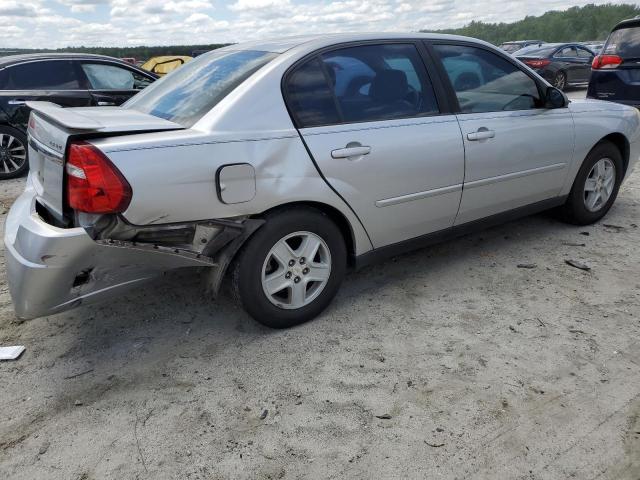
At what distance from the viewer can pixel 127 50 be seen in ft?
97.9

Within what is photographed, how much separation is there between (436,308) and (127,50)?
101ft

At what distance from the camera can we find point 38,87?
7125 mm

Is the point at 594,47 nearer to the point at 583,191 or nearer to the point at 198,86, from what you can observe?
the point at 583,191

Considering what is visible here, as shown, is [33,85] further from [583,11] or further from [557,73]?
[583,11]

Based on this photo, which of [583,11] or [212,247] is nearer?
[212,247]

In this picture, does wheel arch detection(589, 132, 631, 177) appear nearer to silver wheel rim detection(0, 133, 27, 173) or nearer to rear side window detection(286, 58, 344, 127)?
rear side window detection(286, 58, 344, 127)

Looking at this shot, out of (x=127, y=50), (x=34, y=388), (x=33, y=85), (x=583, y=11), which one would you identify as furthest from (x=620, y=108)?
(x=583, y=11)

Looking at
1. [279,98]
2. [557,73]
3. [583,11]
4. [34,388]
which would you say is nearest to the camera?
[34,388]

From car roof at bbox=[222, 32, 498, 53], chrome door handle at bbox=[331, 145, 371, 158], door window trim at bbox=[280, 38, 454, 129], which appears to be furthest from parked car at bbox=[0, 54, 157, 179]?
chrome door handle at bbox=[331, 145, 371, 158]

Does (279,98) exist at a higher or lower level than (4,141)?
higher

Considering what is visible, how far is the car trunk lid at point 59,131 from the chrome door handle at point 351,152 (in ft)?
2.80

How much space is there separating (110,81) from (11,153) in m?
1.68

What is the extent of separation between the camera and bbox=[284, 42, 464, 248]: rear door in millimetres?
2975

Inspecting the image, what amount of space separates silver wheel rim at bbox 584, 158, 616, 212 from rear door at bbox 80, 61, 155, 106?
19.9 feet
